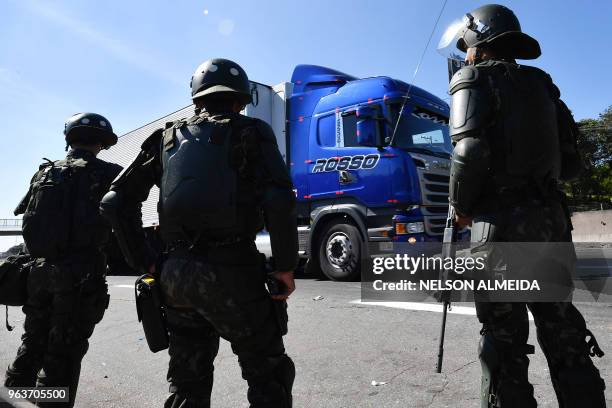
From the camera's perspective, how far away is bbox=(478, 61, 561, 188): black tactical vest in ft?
6.70

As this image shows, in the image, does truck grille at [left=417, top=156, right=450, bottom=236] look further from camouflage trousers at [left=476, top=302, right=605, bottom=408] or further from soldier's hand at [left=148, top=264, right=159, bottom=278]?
soldier's hand at [left=148, top=264, right=159, bottom=278]

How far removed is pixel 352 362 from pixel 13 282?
237cm

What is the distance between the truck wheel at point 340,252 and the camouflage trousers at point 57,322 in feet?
16.6

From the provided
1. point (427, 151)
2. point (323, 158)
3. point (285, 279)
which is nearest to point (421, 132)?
point (427, 151)

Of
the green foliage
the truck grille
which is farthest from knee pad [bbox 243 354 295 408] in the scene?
the green foliage

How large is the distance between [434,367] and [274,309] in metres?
1.85

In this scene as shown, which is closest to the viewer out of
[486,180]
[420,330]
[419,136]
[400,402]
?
[486,180]

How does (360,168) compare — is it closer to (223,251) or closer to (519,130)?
(519,130)

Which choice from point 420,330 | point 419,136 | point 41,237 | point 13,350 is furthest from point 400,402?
point 419,136

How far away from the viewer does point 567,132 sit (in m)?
2.28

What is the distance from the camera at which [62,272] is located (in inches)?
108

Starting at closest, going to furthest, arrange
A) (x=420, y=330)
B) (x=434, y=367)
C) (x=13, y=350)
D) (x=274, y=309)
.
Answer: (x=274, y=309), (x=434, y=367), (x=420, y=330), (x=13, y=350)

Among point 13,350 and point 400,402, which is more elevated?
point 400,402

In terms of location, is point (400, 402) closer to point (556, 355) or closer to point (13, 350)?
point (556, 355)
